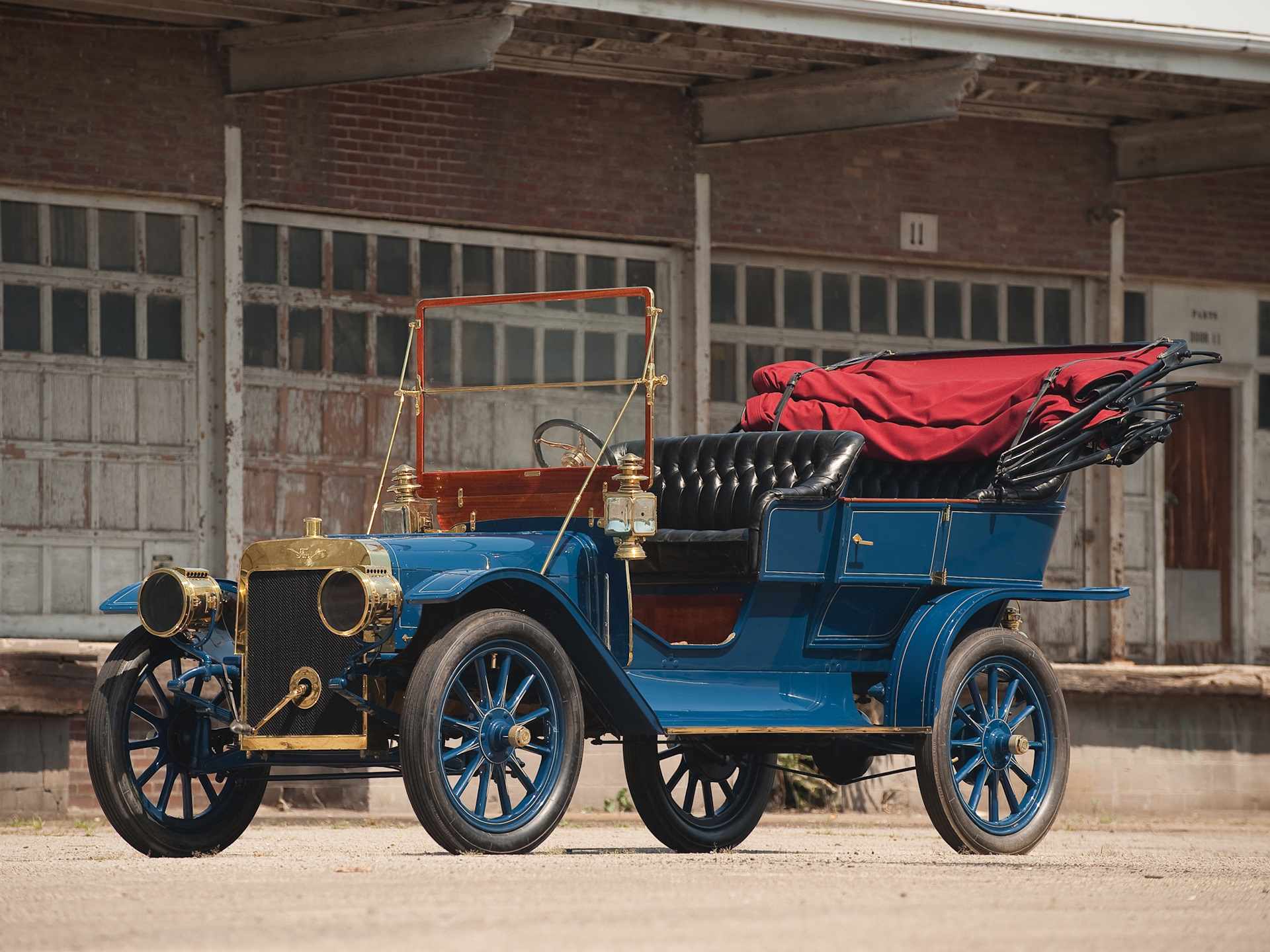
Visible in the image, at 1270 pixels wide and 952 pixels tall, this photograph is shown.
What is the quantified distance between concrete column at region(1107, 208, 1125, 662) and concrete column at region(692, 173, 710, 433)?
10.3ft

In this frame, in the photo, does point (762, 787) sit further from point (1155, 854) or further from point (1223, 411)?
point (1223, 411)

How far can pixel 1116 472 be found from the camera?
565 inches

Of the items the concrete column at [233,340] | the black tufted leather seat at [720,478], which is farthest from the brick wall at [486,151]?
the black tufted leather seat at [720,478]

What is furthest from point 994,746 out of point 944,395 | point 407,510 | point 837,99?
point 837,99

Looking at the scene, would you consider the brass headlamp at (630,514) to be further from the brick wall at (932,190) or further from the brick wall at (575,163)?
the brick wall at (932,190)

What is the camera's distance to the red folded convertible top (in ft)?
28.0

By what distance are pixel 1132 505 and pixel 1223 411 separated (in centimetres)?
106

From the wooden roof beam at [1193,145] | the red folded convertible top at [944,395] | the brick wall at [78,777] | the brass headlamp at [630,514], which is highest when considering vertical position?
the wooden roof beam at [1193,145]

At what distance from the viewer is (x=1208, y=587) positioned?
48.6 feet

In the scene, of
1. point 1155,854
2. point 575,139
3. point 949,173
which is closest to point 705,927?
point 1155,854

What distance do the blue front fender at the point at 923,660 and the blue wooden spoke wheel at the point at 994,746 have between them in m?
0.06

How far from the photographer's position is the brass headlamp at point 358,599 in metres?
6.40

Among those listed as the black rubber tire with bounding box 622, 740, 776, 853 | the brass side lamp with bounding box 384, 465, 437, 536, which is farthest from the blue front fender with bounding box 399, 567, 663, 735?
the black rubber tire with bounding box 622, 740, 776, 853

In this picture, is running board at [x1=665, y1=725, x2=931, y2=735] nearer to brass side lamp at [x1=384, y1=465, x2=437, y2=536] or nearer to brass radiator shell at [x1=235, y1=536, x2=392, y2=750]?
brass radiator shell at [x1=235, y1=536, x2=392, y2=750]
